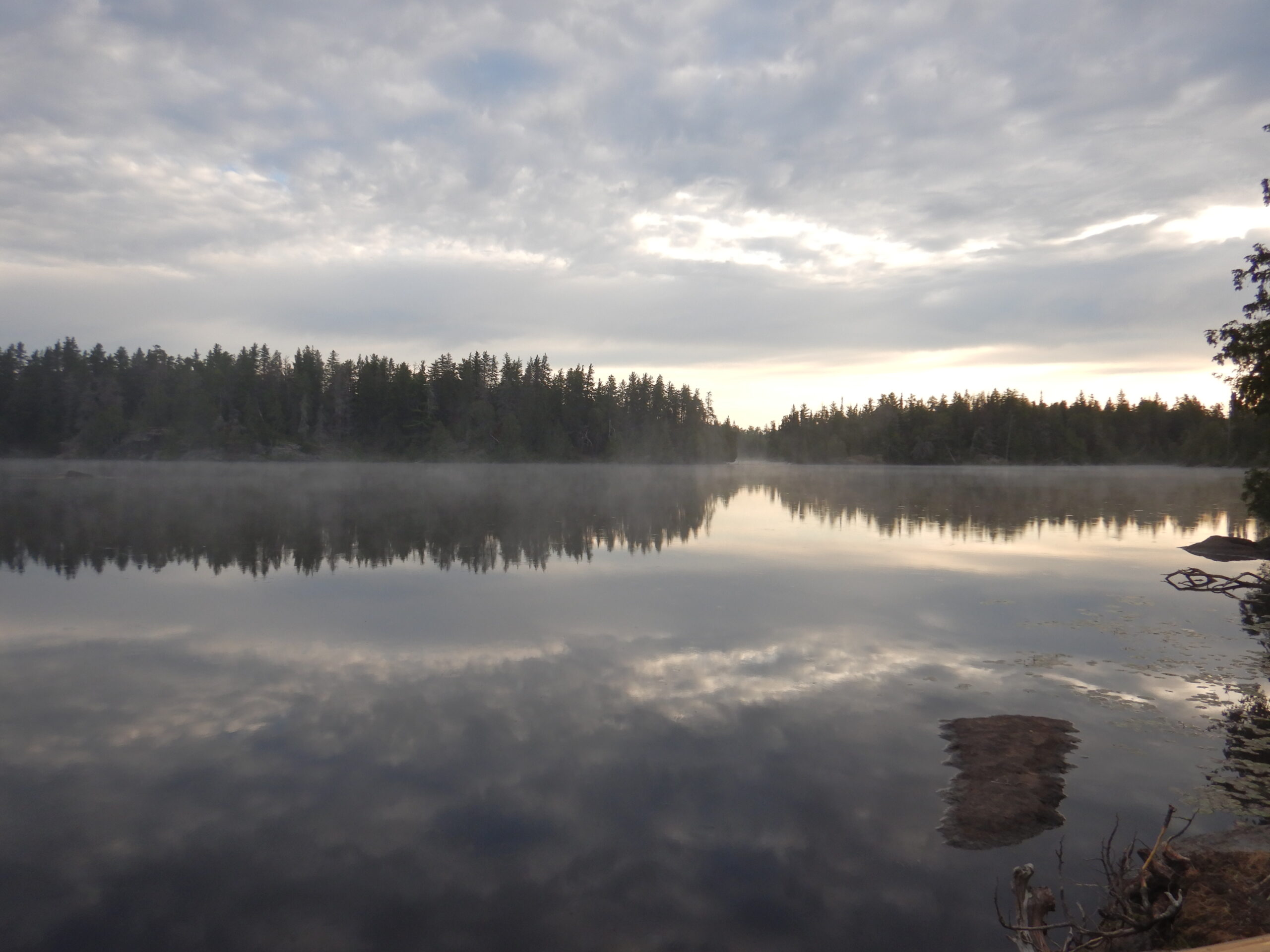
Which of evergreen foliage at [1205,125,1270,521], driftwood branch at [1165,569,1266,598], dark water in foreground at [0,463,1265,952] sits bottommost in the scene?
dark water in foreground at [0,463,1265,952]

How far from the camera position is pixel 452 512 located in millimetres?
38625

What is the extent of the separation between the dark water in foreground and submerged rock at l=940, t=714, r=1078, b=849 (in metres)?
0.16

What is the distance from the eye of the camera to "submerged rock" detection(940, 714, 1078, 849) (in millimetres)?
7180

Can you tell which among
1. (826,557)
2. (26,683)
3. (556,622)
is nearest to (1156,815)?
(556,622)

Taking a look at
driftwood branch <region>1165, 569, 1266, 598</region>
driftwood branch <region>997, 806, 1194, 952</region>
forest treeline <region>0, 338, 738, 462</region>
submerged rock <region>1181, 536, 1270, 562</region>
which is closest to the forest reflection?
submerged rock <region>1181, 536, 1270, 562</region>

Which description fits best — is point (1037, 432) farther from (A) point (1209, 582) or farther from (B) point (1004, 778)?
(B) point (1004, 778)

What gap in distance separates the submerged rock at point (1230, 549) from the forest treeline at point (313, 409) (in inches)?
4754

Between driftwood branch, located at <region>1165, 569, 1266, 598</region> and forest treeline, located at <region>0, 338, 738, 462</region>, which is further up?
forest treeline, located at <region>0, 338, 738, 462</region>

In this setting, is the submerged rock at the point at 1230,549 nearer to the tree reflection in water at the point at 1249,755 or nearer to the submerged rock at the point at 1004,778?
the tree reflection in water at the point at 1249,755

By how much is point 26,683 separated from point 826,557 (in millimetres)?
20020

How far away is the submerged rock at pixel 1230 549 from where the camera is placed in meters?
25.2

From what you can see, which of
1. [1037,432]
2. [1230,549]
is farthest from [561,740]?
[1037,432]

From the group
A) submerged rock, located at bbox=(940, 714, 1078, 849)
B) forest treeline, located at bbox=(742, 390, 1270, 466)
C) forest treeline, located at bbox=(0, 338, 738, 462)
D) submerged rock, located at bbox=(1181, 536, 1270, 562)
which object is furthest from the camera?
forest treeline, located at bbox=(742, 390, 1270, 466)

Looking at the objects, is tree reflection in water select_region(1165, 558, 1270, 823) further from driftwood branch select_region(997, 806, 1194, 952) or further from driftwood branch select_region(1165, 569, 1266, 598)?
driftwood branch select_region(1165, 569, 1266, 598)
